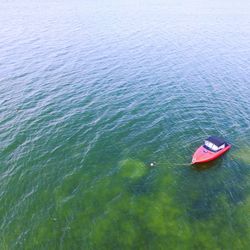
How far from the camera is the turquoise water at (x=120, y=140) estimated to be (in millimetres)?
33656

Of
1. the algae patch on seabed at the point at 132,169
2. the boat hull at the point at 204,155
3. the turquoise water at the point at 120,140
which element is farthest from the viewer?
the boat hull at the point at 204,155

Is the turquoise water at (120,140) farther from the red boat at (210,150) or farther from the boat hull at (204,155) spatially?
the red boat at (210,150)

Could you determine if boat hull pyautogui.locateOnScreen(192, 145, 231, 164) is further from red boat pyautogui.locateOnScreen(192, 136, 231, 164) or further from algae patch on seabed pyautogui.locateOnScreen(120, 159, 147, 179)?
algae patch on seabed pyautogui.locateOnScreen(120, 159, 147, 179)

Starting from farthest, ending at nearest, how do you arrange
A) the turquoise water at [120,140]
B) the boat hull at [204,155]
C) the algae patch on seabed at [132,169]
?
the boat hull at [204,155] → the algae patch on seabed at [132,169] → the turquoise water at [120,140]

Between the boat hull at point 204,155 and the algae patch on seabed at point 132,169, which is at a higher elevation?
the algae patch on seabed at point 132,169

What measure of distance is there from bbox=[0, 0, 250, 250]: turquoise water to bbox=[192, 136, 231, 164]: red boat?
128cm

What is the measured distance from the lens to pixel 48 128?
5069cm

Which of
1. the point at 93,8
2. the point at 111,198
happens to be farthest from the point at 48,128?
the point at 93,8

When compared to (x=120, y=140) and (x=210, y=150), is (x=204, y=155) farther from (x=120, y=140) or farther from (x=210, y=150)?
(x=120, y=140)

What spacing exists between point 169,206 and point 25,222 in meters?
18.6

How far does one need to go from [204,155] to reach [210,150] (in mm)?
1771

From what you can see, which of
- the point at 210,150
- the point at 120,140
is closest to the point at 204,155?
the point at 210,150

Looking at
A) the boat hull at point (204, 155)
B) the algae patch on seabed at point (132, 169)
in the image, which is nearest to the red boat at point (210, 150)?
the boat hull at point (204, 155)

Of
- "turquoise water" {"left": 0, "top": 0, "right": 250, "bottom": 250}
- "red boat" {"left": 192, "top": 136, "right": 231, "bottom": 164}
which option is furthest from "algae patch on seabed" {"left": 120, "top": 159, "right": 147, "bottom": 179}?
"red boat" {"left": 192, "top": 136, "right": 231, "bottom": 164}
